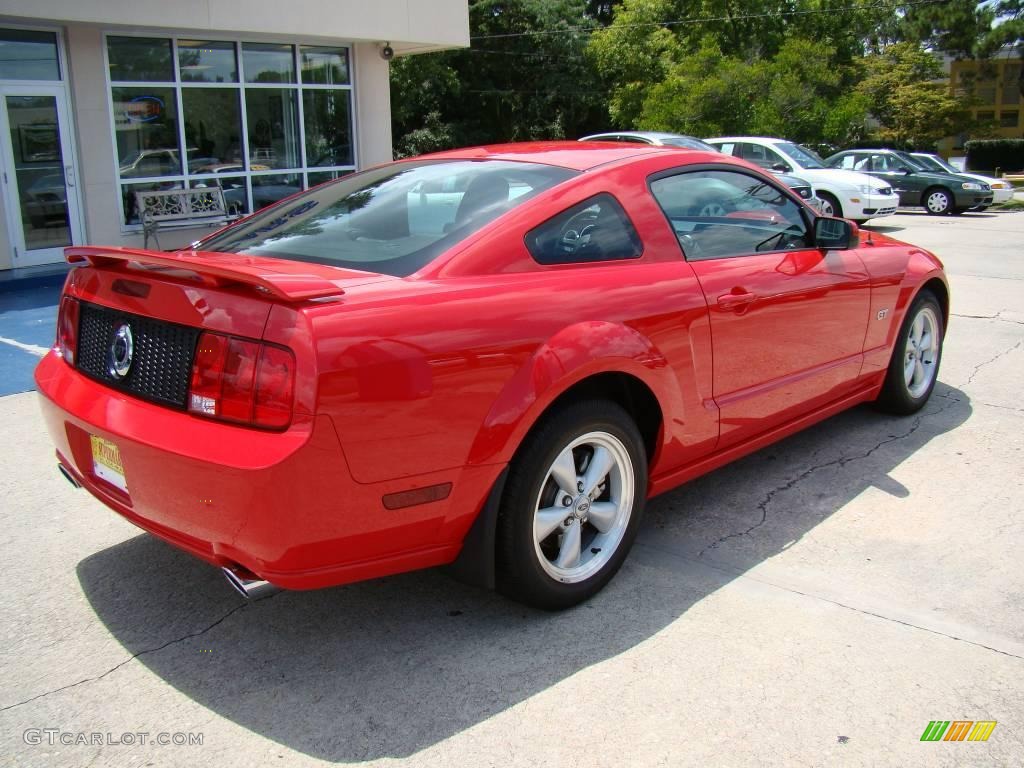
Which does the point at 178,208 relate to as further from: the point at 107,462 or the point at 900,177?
the point at 900,177

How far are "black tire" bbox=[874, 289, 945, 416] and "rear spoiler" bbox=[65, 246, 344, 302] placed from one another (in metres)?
3.69

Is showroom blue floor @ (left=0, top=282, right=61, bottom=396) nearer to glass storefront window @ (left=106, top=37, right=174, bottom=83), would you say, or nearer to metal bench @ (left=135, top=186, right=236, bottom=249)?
metal bench @ (left=135, top=186, right=236, bottom=249)

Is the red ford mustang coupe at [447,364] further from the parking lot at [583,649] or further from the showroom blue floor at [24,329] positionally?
the showroom blue floor at [24,329]

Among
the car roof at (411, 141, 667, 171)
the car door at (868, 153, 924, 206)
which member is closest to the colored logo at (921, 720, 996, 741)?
the car roof at (411, 141, 667, 171)

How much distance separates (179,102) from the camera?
13164mm

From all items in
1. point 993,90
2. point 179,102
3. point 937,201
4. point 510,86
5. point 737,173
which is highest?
point 993,90

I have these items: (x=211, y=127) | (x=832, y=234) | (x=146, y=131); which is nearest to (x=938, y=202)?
(x=211, y=127)

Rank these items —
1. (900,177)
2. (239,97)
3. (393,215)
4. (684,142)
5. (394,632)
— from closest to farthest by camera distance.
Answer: (394,632)
(393,215)
(239,97)
(684,142)
(900,177)

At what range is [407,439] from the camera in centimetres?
279

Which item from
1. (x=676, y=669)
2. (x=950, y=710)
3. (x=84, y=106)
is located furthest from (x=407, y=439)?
(x=84, y=106)

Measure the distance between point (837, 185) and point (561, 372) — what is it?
16.2 metres

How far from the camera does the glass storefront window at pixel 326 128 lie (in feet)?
49.8

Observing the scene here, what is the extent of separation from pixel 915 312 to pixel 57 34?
35.8ft

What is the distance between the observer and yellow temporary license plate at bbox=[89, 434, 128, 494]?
9.89 feet
